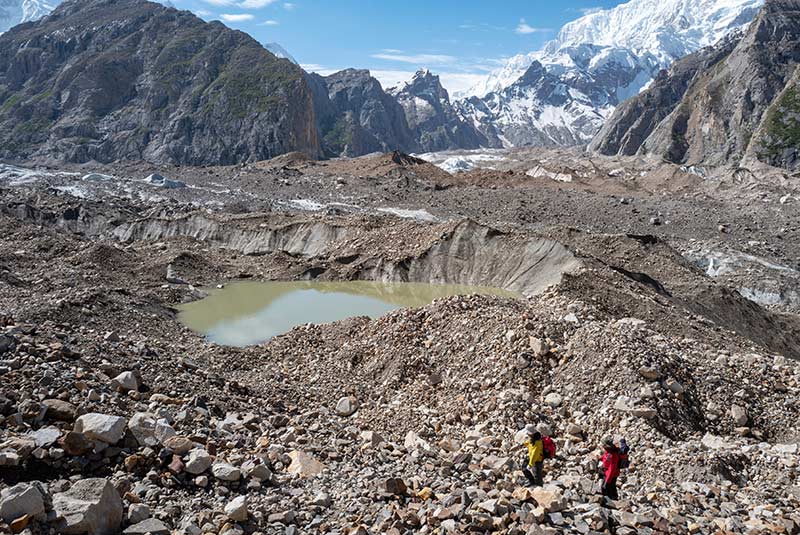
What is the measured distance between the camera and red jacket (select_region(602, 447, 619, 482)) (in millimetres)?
8125

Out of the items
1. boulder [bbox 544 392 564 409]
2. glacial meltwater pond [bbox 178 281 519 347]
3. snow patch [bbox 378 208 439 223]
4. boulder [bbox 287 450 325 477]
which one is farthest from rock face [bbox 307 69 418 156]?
boulder [bbox 287 450 325 477]

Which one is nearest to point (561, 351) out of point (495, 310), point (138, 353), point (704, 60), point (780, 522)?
point (495, 310)

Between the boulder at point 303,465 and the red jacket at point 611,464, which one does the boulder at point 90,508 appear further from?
the red jacket at point 611,464

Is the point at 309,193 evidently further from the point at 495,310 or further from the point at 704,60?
the point at 704,60

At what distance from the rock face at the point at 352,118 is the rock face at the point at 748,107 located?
2924 inches

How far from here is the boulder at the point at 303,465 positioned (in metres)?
8.67

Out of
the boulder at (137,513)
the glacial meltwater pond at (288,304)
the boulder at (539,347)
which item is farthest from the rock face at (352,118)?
the boulder at (137,513)

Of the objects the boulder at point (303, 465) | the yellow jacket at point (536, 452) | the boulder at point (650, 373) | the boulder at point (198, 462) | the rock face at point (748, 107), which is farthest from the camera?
the rock face at point (748, 107)

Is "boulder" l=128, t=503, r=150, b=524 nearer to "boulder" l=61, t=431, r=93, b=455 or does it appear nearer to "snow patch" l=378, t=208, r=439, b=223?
"boulder" l=61, t=431, r=93, b=455

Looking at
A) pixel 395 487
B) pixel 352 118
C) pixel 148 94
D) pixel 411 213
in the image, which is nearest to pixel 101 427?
pixel 395 487

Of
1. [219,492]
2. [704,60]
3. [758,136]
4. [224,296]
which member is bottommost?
[224,296]

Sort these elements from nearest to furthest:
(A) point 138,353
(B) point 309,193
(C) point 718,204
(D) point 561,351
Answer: (A) point 138,353 → (D) point 561,351 → (C) point 718,204 → (B) point 309,193

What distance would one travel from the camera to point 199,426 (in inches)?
370

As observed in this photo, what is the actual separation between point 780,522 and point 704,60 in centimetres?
16250
